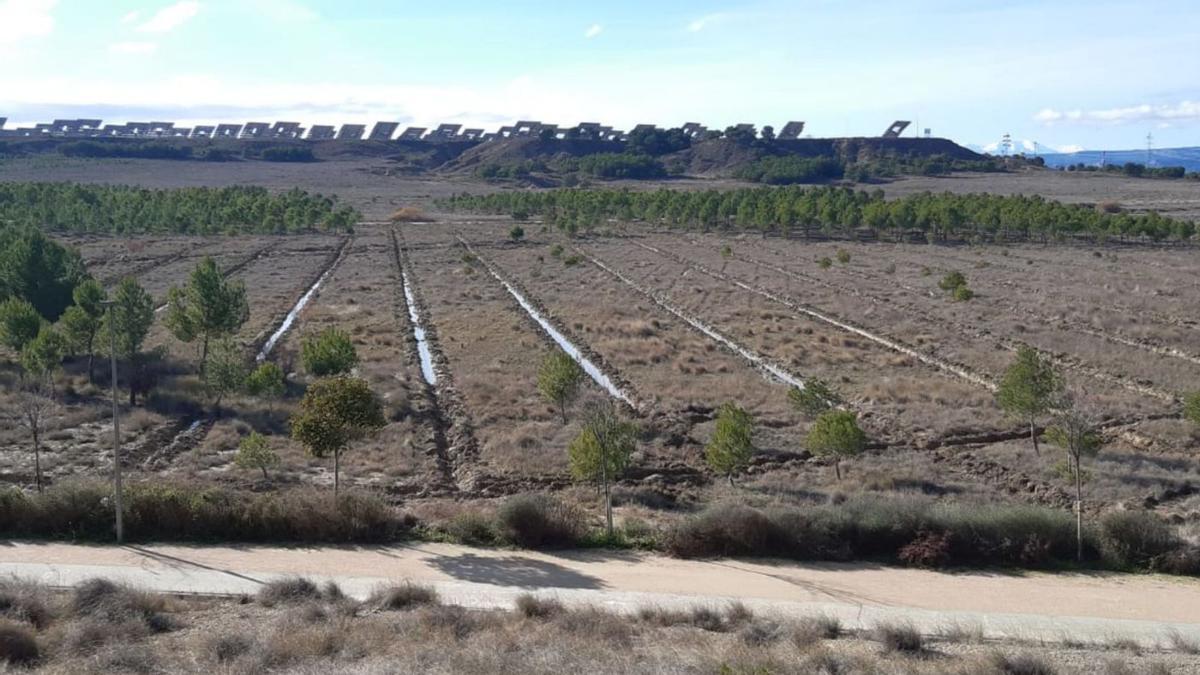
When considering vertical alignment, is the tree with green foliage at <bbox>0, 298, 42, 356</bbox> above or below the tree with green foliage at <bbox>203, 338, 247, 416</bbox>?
above

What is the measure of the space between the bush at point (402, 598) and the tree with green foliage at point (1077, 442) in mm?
11043

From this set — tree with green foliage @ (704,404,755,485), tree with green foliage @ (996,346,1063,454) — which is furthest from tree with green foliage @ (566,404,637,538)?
tree with green foliage @ (996,346,1063,454)

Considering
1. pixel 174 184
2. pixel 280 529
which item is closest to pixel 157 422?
pixel 280 529

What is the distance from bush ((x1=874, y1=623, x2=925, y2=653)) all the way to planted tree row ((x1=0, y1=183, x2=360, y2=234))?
90.2 meters

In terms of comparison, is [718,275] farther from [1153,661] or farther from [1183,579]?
[1153,661]

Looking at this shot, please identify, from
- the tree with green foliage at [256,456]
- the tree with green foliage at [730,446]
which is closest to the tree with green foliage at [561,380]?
the tree with green foliage at [730,446]

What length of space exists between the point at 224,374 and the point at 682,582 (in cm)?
1828

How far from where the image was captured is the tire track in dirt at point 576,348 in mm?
34156

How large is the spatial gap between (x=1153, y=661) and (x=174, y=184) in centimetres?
17204

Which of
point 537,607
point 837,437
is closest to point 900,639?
point 537,607

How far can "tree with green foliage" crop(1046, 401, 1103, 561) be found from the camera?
Answer: 1855 centimetres

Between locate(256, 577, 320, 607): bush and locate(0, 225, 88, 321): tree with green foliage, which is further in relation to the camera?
locate(0, 225, 88, 321): tree with green foliage

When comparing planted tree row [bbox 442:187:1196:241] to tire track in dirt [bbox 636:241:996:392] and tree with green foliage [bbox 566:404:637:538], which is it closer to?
tire track in dirt [bbox 636:241:996:392]

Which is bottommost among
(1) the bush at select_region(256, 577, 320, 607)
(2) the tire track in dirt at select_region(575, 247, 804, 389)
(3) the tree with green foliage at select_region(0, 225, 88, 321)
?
(2) the tire track in dirt at select_region(575, 247, 804, 389)
